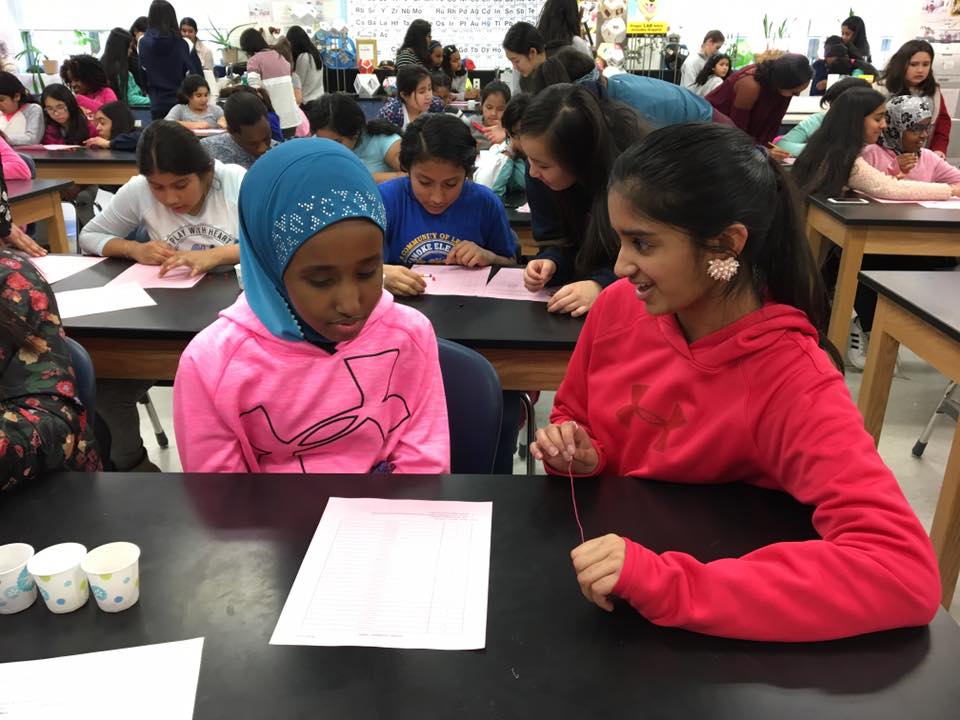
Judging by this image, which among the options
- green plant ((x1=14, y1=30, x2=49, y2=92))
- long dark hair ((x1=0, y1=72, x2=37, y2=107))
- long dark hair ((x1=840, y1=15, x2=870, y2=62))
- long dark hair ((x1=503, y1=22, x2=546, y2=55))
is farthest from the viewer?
green plant ((x1=14, y1=30, x2=49, y2=92))

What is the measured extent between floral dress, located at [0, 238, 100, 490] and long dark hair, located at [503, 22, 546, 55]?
3.23m

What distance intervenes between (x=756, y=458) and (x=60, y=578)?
853mm

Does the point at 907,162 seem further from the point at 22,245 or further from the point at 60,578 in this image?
the point at 60,578

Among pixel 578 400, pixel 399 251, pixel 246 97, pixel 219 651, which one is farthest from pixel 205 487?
pixel 246 97

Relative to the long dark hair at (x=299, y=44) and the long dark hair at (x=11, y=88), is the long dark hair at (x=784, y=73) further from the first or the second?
the long dark hair at (x=11, y=88)

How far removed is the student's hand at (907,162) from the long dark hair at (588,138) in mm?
2328

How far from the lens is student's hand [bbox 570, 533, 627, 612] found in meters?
0.74

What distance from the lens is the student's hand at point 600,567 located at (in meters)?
0.74

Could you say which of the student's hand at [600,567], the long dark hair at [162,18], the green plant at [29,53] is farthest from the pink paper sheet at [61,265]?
the green plant at [29,53]

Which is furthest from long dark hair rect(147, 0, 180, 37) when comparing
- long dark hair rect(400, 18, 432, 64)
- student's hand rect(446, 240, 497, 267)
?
student's hand rect(446, 240, 497, 267)

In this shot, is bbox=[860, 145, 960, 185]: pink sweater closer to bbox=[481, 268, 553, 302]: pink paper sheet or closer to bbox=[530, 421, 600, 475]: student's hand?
bbox=[481, 268, 553, 302]: pink paper sheet

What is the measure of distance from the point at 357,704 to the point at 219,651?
16cm

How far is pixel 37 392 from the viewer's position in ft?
3.68

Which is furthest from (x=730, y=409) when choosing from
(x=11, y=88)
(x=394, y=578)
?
(x=11, y=88)
